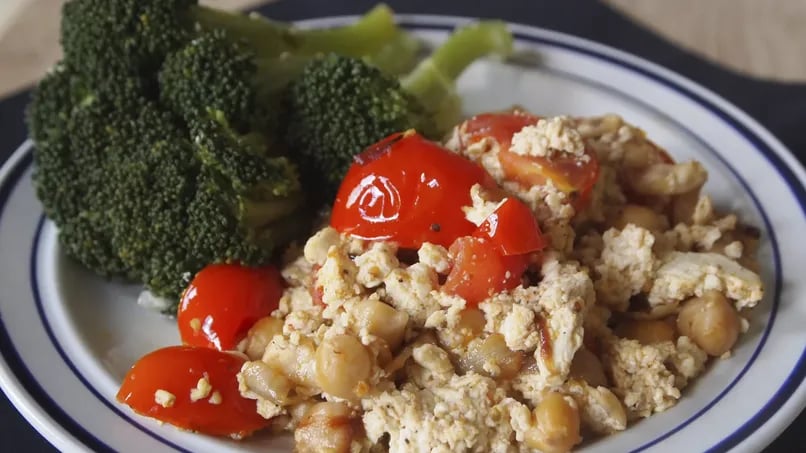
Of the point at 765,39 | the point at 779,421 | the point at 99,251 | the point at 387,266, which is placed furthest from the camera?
the point at 765,39

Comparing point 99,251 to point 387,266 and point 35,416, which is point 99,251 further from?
point 387,266

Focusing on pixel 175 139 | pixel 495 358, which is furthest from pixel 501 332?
pixel 175 139

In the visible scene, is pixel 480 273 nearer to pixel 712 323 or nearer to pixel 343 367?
pixel 343 367

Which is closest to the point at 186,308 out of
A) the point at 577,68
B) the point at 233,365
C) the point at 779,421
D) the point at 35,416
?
the point at 233,365

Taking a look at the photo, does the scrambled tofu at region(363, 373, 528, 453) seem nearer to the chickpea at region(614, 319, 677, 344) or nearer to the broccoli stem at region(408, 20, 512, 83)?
the chickpea at region(614, 319, 677, 344)

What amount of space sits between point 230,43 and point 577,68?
53.9 inches

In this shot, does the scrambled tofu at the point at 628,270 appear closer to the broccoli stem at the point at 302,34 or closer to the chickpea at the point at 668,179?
the chickpea at the point at 668,179

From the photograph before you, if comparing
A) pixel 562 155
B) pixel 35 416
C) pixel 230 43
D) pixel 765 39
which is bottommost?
pixel 765 39

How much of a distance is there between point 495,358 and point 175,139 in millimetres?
1108

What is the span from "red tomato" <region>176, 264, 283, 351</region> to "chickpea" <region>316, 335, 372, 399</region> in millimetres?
397

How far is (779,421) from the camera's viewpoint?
196 centimetres

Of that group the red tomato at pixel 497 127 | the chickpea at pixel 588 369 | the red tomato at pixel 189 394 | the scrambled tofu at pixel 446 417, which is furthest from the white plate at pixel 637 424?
the red tomato at pixel 497 127

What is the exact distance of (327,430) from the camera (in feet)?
6.50

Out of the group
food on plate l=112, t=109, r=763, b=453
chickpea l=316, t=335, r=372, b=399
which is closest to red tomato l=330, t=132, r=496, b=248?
food on plate l=112, t=109, r=763, b=453
